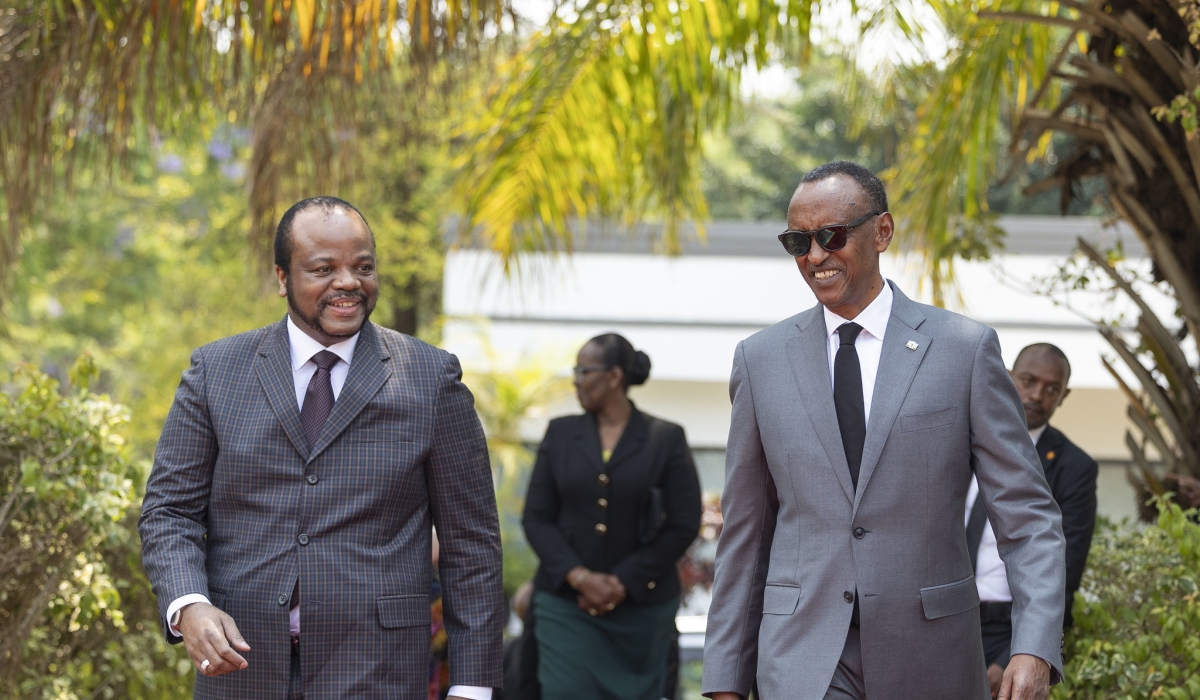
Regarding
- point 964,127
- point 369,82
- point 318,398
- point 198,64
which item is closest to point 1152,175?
point 964,127

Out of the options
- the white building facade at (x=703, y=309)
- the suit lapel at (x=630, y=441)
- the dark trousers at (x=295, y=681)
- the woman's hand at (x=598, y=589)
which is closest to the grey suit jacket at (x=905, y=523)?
the dark trousers at (x=295, y=681)

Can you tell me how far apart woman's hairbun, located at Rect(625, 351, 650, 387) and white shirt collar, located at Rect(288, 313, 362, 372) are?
125 inches

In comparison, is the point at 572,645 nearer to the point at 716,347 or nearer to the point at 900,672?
the point at 900,672

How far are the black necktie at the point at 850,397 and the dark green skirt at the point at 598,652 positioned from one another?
3.29m

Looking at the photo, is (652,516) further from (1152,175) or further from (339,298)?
(339,298)

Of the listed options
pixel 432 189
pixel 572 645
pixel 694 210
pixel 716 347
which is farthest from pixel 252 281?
pixel 572 645

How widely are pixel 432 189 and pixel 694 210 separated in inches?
372

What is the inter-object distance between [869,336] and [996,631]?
2123 mm

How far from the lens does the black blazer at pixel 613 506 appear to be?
21.3 feet

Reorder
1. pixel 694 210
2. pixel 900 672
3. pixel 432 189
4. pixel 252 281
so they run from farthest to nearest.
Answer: pixel 432 189 → pixel 252 281 → pixel 694 210 → pixel 900 672

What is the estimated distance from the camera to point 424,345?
154 inches

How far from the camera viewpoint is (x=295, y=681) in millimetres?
3502

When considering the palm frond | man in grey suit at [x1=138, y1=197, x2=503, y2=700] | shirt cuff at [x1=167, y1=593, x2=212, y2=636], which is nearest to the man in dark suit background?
man in grey suit at [x1=138, y1=197, x2=503, y2=700]

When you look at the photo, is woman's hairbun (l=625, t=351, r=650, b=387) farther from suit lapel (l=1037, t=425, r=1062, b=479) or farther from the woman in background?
suit lapel (l=1037, t=425, r=1062, b=479)
